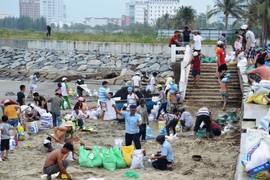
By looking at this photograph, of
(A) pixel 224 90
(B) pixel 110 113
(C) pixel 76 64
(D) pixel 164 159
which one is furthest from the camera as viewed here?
(C) pixel 76 64

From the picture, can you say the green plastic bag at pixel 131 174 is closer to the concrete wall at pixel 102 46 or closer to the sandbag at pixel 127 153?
the sandbag at pixel 127 153

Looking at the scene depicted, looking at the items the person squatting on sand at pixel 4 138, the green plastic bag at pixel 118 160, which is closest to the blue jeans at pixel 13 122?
the person squatting on sand at pixel 4 138

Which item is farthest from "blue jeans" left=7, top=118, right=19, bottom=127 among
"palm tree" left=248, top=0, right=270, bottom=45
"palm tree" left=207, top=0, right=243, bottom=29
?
"palm tree" left=207, top=0, right=243, bottom=29

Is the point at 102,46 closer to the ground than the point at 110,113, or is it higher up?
higher up

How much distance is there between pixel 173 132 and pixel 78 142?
276 cm

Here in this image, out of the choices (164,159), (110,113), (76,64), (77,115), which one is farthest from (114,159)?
(76,64)

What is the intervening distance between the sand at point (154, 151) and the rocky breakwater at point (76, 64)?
1838cm

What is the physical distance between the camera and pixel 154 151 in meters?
12.8

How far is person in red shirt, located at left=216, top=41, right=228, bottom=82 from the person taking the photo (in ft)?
59.3

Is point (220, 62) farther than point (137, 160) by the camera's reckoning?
Yes

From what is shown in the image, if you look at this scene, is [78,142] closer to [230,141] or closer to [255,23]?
[230,141]

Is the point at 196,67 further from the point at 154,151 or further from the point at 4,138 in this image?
the point at 4,138

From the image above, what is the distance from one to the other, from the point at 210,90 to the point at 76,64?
75.3 ft

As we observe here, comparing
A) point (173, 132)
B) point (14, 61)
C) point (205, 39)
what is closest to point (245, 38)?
point (173, 132)
